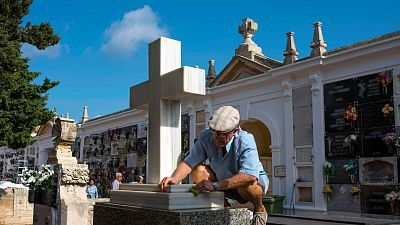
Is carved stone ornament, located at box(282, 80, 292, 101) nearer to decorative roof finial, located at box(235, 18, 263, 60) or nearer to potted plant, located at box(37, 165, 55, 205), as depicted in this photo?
decorative roof finial, located at box(235, 18, 263, 60)

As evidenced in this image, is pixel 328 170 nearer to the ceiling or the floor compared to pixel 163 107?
nearer to the floor

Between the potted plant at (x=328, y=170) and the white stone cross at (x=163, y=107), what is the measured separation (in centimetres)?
914

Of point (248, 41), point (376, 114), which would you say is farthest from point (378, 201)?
point (248, 41)

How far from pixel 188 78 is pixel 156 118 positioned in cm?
48

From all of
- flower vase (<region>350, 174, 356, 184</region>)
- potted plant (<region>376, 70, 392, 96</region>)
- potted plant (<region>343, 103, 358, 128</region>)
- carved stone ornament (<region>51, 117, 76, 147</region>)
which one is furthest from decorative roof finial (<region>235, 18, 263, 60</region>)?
carved stone ornament (<region>51, 117, 76, 147</region>)

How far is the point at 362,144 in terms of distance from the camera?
11102 mm

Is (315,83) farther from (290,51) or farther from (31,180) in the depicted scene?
(31,180)

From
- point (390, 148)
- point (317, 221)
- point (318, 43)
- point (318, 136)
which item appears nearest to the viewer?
point (317, 221)

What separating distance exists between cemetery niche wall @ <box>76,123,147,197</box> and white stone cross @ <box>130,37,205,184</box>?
52.8 ft

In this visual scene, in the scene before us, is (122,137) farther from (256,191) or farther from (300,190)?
(256,191)

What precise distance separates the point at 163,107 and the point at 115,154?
19.2 meters

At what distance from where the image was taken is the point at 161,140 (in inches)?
129

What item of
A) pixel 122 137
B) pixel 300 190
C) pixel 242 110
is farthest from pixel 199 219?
pixel 122 137

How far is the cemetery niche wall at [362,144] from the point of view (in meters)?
10.5
